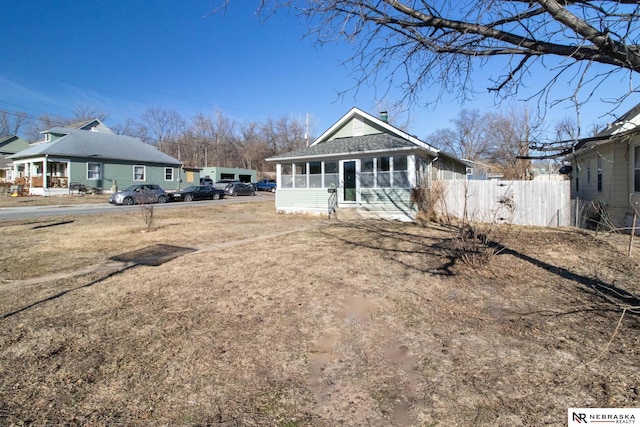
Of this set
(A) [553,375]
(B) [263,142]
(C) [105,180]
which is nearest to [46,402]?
(A) [553,375]

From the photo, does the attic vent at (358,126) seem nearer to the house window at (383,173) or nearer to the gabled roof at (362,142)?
the gabled roof at (362,142)

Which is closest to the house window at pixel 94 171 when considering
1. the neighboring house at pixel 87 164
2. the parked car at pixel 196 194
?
the neighboring house at pixel 87 164

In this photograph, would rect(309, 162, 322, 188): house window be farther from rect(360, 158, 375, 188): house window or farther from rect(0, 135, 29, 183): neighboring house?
rect(0, 135, 29, 183): neighboring house

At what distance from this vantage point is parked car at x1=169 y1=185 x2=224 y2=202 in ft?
89.0

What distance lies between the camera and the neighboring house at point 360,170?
1436 cm

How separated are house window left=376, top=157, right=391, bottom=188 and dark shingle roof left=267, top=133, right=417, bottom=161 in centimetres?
75

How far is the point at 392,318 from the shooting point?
4098 mm

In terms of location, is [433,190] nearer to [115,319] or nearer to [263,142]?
[115,319]

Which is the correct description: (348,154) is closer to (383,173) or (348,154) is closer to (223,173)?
(383,173)

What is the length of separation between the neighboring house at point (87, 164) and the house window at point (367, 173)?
2325cm

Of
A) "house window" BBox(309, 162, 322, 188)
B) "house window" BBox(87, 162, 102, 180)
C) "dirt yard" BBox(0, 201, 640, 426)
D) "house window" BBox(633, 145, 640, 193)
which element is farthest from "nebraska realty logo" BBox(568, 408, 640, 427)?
"house window" BBox(87, 162, 102, 180)

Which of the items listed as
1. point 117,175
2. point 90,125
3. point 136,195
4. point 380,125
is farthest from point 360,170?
point 90,125

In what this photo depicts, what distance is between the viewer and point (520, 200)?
44.2 ft

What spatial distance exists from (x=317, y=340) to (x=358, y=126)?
1552 cm
